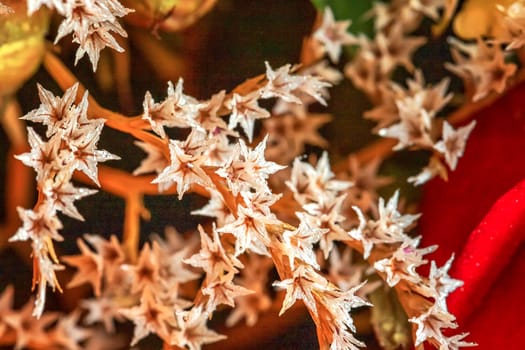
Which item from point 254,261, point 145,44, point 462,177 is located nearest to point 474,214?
point 462,177

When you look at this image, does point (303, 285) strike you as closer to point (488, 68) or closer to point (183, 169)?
point (183, 169)

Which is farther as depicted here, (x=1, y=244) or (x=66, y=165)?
(x=1, y=244)

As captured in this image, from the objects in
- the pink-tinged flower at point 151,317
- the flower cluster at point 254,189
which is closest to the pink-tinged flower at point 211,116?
the flower cluster at point 254,189

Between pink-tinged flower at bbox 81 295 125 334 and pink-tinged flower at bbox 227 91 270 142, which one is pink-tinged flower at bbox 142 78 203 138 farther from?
pink-tinged flower at bbox 81 295 125 334

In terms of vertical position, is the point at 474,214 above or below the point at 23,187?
below

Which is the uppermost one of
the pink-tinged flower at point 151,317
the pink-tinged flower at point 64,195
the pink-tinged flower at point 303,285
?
the pink-tinged flower at point 64,195

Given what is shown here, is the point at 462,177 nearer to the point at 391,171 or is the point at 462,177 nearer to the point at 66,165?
the point at 391,171

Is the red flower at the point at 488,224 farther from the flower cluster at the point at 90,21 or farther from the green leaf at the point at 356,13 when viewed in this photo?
the flower cluster at the point at 90,21
